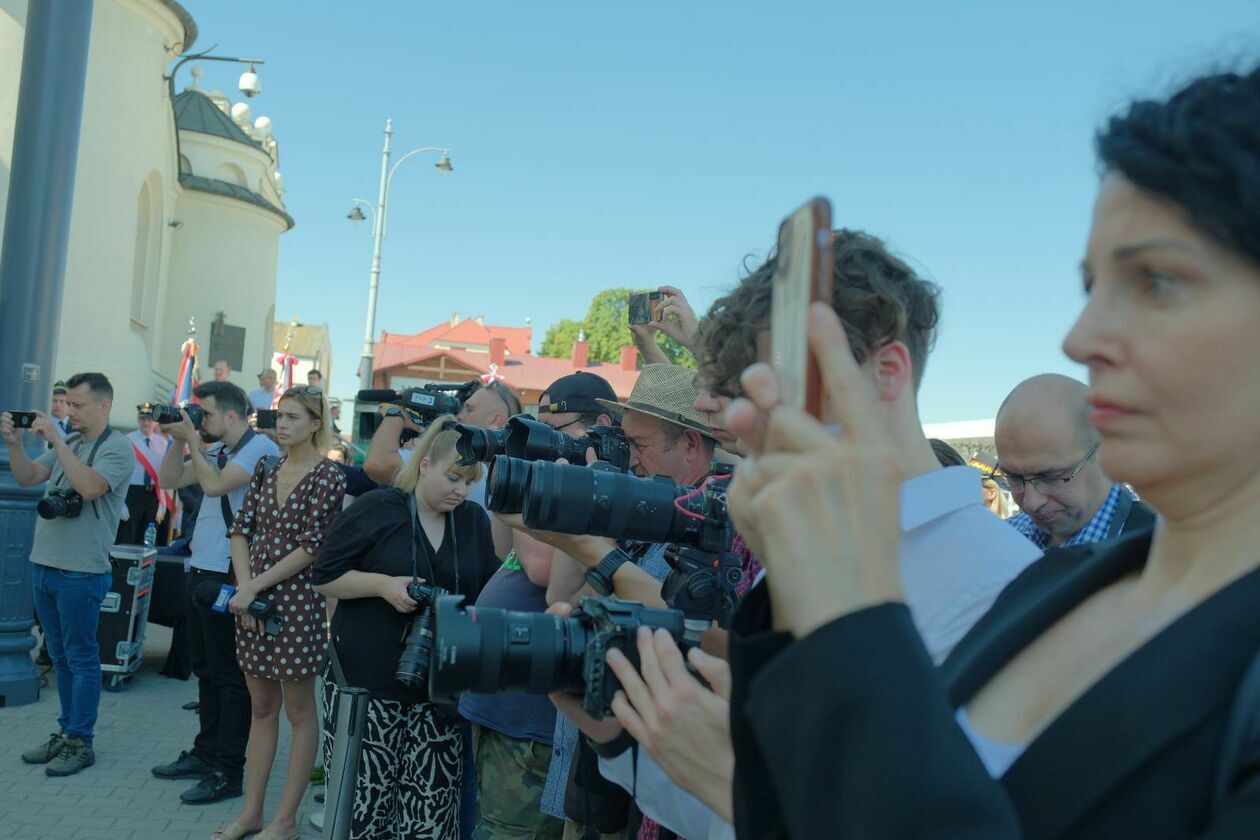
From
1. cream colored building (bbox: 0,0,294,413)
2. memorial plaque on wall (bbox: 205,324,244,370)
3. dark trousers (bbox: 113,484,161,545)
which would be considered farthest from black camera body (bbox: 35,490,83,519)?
memorial plaque on wall (bbox: 205,324,244,370)

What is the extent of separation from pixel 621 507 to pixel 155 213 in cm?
2239

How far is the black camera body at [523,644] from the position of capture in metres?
1.81

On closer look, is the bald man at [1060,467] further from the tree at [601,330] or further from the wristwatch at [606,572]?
the tree at [601,330]

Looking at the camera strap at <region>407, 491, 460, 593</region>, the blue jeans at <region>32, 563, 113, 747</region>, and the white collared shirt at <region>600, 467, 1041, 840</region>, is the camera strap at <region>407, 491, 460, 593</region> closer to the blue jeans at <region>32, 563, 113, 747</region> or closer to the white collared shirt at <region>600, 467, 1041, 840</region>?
the blue jeans at <region>32, 563, 113, 747</region>

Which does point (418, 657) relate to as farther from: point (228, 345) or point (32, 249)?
point (228, 345)

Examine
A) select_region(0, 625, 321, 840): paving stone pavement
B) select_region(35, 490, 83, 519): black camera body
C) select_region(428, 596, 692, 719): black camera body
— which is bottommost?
select_region(0, 625, 321, 840): paving stone pavement

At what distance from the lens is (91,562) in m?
6.09

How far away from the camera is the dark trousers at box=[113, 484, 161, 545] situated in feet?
30.1

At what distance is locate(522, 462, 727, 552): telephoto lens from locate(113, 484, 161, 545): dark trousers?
7.90m

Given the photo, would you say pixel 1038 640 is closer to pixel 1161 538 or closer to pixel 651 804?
pixel 1161 538

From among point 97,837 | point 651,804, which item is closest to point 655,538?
point 651,804

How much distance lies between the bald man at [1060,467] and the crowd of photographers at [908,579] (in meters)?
0.01

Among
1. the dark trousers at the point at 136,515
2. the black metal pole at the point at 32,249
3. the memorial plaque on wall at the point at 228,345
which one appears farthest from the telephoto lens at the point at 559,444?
the memorial plaque on wall at the point at 228,345

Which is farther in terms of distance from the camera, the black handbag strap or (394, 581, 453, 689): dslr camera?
(394, 581, 453, 689): dslr camera
